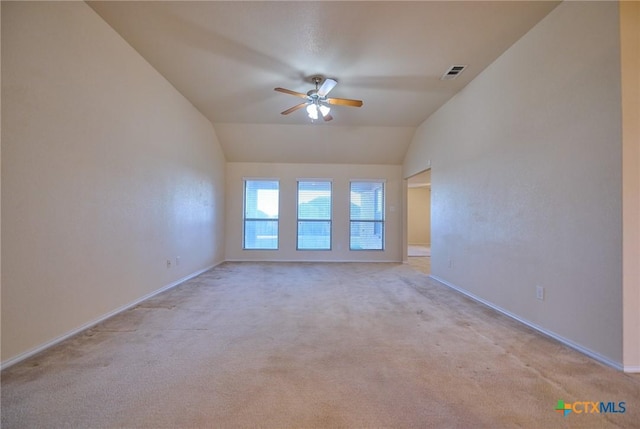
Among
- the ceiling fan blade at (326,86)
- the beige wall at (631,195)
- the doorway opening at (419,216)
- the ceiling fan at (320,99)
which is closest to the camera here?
the beige wall at (631,195)

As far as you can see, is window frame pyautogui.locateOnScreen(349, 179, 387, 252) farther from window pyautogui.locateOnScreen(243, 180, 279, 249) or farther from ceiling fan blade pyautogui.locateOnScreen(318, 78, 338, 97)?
ceiling fan blade pyautogui.locateOnScreen(318, 78, 338, 97)

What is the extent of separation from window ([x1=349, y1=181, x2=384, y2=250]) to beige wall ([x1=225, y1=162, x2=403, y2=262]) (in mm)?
147

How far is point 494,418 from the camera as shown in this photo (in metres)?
1.40

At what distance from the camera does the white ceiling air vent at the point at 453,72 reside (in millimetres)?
3271

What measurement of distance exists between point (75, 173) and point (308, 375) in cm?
249

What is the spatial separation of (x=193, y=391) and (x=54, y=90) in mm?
2457

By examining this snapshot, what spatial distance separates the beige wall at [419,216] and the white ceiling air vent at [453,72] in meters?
7.37

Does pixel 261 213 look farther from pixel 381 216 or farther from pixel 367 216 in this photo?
pixel 381 216

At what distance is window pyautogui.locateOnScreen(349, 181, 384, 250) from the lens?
6.76 meters

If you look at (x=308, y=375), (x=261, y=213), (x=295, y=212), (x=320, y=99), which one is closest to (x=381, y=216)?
(x=295, y=212)

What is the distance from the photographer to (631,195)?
1.82m

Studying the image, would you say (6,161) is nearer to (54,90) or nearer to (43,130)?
(43,130)

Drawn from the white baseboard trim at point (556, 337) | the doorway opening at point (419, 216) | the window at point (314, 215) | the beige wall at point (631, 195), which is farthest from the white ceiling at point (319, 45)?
the doorway opening at point (419, 216)

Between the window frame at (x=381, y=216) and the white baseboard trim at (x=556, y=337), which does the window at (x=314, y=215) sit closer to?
the window frame at (x=381, y=216)
